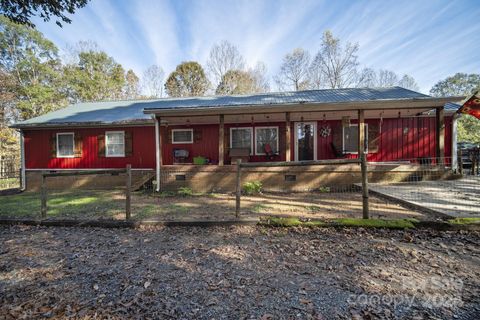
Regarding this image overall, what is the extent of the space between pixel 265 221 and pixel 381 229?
199 cm

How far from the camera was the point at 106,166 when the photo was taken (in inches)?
413

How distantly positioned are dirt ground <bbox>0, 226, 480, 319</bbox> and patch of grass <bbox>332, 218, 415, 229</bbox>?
13 centimetres

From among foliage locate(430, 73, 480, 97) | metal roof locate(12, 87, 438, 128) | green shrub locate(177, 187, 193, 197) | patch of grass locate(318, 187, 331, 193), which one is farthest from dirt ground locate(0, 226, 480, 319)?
foliage locate(430, 73, 480, 97)

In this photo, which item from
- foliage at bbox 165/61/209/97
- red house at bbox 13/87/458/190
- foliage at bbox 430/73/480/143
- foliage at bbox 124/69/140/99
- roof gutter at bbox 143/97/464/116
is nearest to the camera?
roof gutter at bbox 143/97/464/116

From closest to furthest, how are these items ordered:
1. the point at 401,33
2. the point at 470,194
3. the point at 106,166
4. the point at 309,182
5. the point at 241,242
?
the point at 241,242 < the point at 470,194 < the point at 309,182 < the point at 106,166 < the point at 401,33

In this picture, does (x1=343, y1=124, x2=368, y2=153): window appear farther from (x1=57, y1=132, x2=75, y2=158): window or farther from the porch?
(x1=57, y1=132, x2=75, y2=158): window

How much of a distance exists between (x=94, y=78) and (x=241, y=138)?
24337mm

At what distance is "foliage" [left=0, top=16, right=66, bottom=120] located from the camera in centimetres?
2111

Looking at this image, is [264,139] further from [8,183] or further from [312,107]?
[8,183]

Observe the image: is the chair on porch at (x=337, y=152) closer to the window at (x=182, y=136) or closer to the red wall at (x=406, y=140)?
the red wall at (x=406, y=140)

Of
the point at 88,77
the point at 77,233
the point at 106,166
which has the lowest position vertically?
the point at 77,233

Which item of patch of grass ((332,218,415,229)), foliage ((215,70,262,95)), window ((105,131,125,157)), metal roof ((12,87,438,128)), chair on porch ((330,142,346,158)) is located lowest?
patch of grass ((332,218,415,229))

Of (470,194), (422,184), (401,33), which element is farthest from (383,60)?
(470,194)

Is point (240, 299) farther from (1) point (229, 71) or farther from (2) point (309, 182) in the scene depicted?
(1) point (229, 71)
